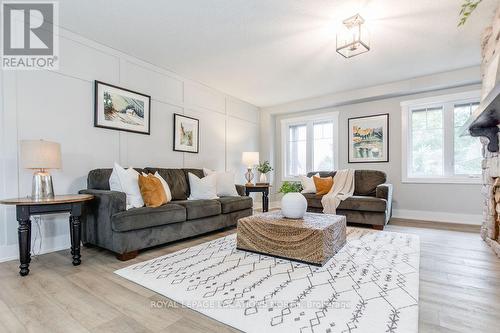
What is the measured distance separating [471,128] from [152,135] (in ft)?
13.2

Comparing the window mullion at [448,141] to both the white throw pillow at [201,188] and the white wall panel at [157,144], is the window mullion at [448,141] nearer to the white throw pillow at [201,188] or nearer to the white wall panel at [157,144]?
the white throw pillow at [201,188]

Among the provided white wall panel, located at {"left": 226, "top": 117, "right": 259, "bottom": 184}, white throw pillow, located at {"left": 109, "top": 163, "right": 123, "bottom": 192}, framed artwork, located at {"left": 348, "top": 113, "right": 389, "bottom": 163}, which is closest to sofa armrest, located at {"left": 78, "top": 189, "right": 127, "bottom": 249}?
white throw pillow, located at {"left": 109, "top": 163, "right": 123, "bottom": 192}

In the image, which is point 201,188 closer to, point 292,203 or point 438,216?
point 292,203

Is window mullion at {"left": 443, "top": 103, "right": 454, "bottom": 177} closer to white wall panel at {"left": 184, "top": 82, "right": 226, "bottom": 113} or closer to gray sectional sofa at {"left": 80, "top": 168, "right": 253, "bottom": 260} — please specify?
gray sectional sofa at {"left": 80, "top": 168, "right": 253, "bottom": 260}

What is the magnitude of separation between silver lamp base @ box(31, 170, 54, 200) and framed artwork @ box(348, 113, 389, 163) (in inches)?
190

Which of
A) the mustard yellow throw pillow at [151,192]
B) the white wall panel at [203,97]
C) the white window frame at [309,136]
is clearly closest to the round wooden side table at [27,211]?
the mustard yellow throw pillow at [151,192]

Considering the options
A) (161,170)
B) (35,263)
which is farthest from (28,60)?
(35,263)

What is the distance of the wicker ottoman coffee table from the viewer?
2225 millimetres

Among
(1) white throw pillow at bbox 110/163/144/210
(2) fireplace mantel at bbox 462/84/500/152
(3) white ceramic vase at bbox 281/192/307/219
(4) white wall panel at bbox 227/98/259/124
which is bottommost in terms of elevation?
(3) white ceramic vase at bbox 281/192/307/219

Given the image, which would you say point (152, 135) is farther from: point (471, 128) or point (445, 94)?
point (445, 94)

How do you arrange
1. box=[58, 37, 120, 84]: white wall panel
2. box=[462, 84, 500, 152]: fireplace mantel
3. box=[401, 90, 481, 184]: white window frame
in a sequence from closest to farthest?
box=[462, 84, 500, 152]: fireplace mantel < box=[58, 37, 120, 84]: white wall panel < box=[401, 90, 481, 184]: white window frame

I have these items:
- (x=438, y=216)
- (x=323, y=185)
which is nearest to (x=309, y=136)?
(x=323, y=185)

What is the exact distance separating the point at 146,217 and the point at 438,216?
15.1 feet

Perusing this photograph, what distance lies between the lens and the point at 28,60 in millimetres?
2658
